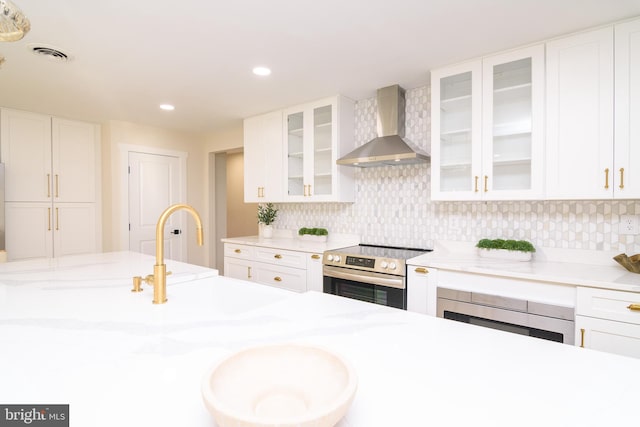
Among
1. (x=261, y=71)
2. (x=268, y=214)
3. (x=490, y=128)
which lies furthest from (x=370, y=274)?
(x=268, y=214)

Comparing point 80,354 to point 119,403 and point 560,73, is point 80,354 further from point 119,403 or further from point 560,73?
point 560,73

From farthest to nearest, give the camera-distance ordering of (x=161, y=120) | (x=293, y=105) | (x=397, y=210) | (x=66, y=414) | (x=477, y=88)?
(x=161, y=120) < (x=293, y=105) < (x=397, y=210) < (x=477, y=88) < (x=66, y=414)

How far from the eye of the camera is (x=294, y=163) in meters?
3.54

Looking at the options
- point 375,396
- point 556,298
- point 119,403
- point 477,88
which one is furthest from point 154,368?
point 477,88

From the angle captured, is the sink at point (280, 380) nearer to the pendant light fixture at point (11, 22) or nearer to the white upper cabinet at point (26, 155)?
the pendant light fixture at point (11, 22)

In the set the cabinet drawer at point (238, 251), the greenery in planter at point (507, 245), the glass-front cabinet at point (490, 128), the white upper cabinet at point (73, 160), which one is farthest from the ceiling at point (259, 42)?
the cabinet drawer at point (238, 251)

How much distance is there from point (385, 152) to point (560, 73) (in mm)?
1209

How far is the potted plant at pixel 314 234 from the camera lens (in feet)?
11.4

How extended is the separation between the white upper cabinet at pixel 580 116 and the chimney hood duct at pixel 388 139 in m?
0.88

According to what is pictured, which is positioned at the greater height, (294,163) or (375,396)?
(294,163)

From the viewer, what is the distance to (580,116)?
6.53 feet

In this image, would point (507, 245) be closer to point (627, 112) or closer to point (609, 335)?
point (609, 335)

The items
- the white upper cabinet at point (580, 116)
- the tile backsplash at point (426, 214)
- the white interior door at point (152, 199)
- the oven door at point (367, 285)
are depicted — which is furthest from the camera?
the white interior door at point (152, 199)

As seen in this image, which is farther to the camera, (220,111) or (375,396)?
(220,111)
